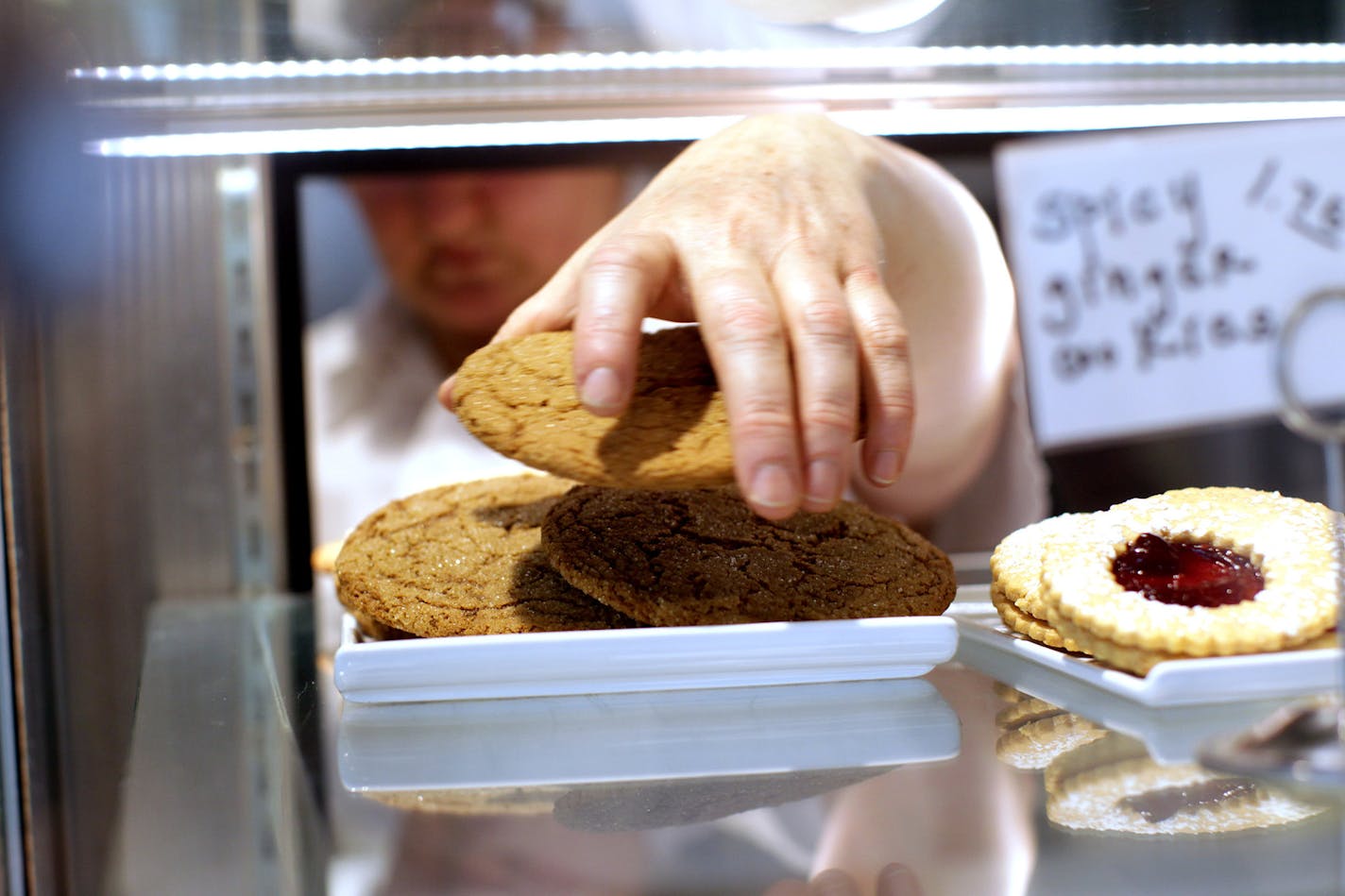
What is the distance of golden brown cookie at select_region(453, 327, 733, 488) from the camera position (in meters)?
0.56

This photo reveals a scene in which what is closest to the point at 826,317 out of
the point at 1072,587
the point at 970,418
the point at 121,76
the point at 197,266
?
the point at 1072,587

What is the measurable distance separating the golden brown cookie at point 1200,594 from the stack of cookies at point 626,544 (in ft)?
0.29

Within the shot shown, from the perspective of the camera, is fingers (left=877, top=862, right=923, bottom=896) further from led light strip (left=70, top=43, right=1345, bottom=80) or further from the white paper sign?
the white paper sign

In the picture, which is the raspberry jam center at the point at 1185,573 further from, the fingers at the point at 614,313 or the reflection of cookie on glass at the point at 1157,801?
the fingers at the point at 614,313

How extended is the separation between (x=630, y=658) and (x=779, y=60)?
1.55 feet

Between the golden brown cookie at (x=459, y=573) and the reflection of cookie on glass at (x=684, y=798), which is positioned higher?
the golden brown cookie at (x=459, y=573)

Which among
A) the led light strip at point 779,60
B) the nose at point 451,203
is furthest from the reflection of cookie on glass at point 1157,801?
Result: the nose at point 451,203

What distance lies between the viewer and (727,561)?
66 centimetres

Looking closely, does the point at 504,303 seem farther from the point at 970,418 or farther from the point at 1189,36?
the point at 1189,36

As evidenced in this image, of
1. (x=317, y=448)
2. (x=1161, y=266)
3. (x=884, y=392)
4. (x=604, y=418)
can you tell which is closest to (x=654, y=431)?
(x=604, y=418)

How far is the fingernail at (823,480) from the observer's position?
57 centimetres

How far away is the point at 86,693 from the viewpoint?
65 cm

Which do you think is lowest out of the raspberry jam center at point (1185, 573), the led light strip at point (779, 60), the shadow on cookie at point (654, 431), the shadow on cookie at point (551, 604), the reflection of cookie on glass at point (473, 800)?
the reflection of cookie on glass at point (473, 800)

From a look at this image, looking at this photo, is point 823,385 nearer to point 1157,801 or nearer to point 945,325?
point 1157,801
